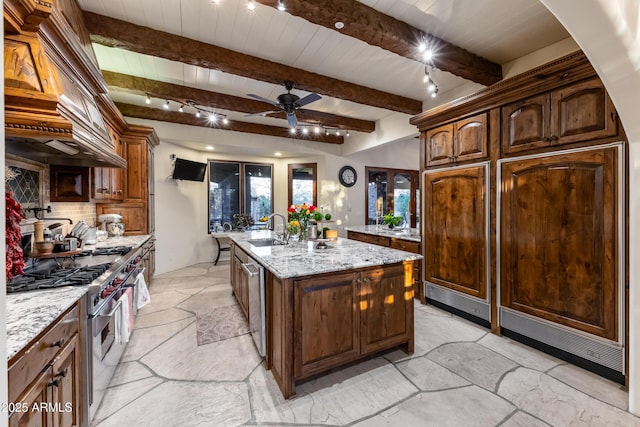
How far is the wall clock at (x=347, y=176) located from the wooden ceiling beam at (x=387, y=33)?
144 inches

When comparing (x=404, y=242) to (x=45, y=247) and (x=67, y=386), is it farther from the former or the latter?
(x=45, y=247)

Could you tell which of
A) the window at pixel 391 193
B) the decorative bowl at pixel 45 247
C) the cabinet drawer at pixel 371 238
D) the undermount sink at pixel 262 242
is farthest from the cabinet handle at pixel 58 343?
the window at pixel 391 193

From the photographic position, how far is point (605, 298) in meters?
1.90

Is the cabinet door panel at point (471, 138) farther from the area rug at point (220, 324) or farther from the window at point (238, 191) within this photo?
the window at point (238, 191)

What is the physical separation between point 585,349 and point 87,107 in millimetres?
4262

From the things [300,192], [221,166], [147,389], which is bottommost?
[147,389]

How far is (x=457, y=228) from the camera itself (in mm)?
2912

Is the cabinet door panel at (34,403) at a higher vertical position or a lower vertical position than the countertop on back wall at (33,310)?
lower

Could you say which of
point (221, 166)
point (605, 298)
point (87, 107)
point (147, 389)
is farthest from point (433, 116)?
point (221, 166)

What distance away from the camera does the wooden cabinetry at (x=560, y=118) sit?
1.91m

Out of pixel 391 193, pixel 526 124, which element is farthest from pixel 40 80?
pixel 391 193

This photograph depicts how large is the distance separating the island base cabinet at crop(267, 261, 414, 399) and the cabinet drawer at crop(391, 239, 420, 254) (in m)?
1.37

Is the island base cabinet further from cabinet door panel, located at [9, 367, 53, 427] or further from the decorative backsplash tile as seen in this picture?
the decorative backsplash tile

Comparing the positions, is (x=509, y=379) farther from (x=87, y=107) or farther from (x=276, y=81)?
(x=87, y=107)
